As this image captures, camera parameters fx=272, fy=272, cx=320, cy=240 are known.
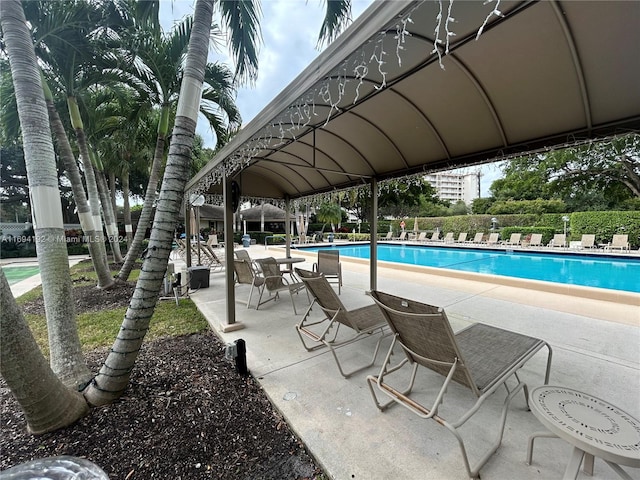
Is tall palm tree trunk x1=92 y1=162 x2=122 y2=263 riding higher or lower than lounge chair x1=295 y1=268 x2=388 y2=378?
higher

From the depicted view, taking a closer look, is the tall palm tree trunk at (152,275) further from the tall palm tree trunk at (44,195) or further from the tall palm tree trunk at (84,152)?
the tall palm tree trunk at (84,152)

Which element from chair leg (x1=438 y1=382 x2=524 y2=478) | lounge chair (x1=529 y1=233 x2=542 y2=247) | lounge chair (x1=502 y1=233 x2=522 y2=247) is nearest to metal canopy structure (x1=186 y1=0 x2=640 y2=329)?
chair leg (x1=438 y1=382 x2=524 y2=478)

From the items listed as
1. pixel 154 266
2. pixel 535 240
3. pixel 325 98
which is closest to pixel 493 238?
pixel 535 240

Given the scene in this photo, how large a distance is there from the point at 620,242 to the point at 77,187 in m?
20.8

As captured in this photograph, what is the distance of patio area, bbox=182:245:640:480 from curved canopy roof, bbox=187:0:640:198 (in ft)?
8.60

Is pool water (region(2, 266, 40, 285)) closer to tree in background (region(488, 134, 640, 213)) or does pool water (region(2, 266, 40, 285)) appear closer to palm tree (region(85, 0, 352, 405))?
palm tree (region(85, 0, 352, 405))

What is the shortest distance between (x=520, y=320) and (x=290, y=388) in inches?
155

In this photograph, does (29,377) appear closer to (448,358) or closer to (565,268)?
Answer: (448,358)

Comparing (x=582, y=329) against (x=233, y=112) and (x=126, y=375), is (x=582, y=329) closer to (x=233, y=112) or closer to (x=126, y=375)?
(x=126, y=375)

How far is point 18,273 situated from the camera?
11219mm

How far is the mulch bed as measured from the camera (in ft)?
5.95

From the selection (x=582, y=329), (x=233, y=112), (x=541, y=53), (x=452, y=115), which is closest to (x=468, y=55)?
(x=541, y=53)

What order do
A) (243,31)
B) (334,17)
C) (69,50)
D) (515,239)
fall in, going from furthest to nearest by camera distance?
(515,239) < (69,50) < (243,31) < (334,17)

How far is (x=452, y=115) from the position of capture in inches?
150
